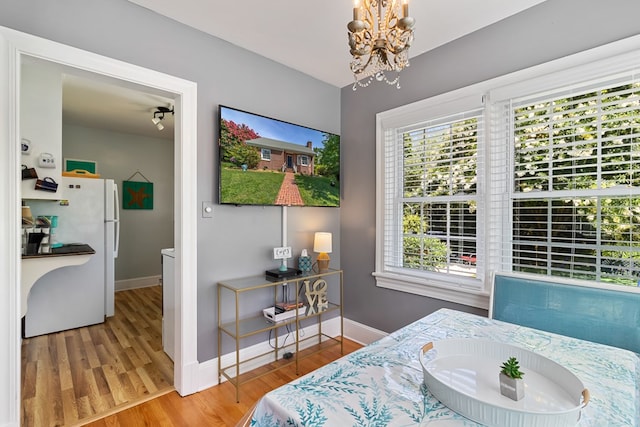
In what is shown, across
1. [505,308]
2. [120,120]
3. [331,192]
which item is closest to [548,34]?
[505,308]

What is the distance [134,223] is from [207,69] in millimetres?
3830

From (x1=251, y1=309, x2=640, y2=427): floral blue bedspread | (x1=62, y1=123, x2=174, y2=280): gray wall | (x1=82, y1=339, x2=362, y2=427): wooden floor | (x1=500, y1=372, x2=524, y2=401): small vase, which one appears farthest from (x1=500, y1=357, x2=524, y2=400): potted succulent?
(x1=62, y1=123, x2=174, y2=280): gray wall

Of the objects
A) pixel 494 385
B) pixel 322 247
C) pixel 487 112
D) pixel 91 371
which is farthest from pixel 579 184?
pixel 91 371

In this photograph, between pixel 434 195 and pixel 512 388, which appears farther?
pixel 434 195

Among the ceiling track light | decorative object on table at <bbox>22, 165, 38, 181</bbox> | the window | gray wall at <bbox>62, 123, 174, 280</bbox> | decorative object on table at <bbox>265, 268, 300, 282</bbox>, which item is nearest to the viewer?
the window

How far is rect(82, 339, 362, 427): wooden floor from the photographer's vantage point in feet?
6.25

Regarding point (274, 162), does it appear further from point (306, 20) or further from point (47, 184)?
point (47, 184)

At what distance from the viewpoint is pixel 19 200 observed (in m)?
1.63

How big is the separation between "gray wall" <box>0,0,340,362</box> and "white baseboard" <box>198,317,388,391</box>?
118 mm

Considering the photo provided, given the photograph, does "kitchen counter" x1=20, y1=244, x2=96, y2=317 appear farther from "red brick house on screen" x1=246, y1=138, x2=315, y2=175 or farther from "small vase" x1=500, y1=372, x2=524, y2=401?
"small vase" x1=500, y1=372, x2=524, y2=401

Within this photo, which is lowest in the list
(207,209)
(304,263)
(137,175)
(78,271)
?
(78,271)

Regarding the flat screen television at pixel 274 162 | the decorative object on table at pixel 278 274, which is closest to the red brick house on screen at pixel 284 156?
the flat screen television at pixel 274 162

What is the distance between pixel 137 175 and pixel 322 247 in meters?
4.00

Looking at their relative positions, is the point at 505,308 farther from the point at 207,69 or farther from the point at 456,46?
the point at 207,69
